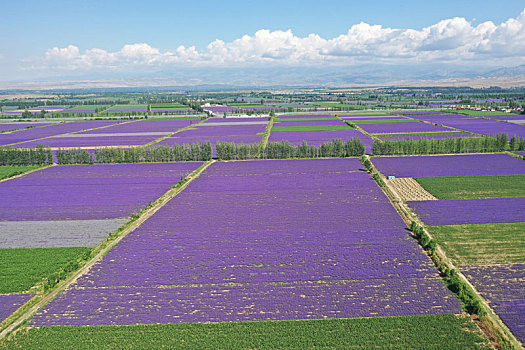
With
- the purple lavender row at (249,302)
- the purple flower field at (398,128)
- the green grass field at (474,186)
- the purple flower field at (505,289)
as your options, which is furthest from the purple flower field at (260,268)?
the purple flower field at (398,128)

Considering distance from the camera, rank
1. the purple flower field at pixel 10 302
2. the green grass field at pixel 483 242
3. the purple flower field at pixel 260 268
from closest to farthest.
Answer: the purple flower field at pixel 260 268 < the purple flower field at pixel 10 302 < the green grass field at pixel 483 242

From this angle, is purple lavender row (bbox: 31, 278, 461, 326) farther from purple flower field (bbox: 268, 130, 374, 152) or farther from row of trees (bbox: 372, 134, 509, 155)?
purple flower field (bbox: 268, 130, 374, 152)

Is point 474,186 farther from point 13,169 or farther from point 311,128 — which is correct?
point 13,169

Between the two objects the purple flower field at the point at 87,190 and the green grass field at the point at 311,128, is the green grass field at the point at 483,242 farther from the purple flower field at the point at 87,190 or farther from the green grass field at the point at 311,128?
the green grass field at the point at 311,128

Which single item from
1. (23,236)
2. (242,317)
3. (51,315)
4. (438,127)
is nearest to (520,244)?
(242,317)

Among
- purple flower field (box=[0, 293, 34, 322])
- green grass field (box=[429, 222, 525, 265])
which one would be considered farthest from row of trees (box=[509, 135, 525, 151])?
purple flower field (box=[0, 293, 34, 322])

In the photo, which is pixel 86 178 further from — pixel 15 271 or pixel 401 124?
pixel 401 124
